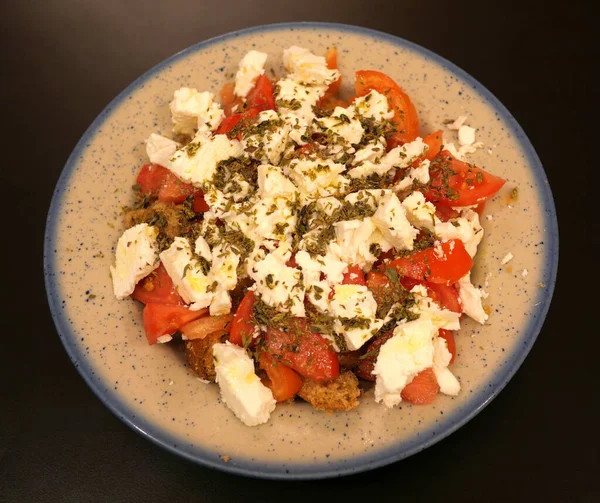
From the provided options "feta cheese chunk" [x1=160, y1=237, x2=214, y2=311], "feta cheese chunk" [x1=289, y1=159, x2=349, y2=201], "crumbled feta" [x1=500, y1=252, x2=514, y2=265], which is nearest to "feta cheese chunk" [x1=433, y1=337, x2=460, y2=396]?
"crumbled feta" [x1=500, y1=252, x2=514, y2=265]

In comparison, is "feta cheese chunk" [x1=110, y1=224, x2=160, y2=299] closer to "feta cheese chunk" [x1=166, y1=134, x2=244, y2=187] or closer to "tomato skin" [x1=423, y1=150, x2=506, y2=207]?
"feta cheese chunk" [x1=166, y1=134, x2=244, y2=187]

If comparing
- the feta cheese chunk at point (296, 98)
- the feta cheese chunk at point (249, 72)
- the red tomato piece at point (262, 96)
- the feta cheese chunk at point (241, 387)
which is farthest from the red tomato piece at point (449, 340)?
the feta cheese chunk at point (249, 72)

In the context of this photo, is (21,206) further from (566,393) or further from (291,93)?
(566,393)

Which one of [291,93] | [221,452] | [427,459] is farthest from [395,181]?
[221,452]

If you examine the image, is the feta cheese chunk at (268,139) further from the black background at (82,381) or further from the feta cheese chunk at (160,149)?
the black background at (82,381)

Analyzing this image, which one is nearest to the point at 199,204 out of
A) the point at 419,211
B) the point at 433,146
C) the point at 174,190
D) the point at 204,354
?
the point at 174,190
